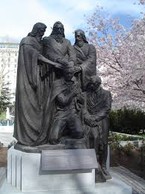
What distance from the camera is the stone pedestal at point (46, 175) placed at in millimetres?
5277

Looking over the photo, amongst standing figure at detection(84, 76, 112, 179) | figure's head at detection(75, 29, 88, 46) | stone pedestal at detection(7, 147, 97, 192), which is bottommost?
stone pedestal at detection(7, 147, 97, 192)

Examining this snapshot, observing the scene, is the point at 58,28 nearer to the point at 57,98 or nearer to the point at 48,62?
the point at 48,62

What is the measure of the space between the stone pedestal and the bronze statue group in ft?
1.09

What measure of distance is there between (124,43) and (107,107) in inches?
336

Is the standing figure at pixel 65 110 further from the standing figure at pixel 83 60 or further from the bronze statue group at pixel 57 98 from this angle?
the standing figure at pixel 83 60

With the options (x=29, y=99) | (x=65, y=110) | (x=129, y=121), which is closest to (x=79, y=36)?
(x=65, y=110)

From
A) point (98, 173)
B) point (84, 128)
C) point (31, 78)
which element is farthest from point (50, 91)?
point (98, 173)

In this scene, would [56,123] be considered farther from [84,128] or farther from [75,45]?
[75,45]

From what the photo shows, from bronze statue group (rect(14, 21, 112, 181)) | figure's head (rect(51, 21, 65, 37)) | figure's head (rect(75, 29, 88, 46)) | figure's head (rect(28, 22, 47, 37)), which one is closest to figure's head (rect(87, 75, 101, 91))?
bronze statue group (rect(14, 21, 112, 181))

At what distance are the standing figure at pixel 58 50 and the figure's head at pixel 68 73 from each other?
7 centimetres

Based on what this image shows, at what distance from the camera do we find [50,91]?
19.2ft

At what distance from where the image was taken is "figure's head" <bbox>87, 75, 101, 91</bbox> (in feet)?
19.9

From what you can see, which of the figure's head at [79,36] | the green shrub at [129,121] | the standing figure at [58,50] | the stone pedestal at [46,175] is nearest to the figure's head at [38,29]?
the standing figure at [58,50]

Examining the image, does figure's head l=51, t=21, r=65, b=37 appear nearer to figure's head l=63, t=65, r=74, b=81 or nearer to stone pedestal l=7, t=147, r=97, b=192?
figure's head l=63, t=65, r=74, b=81
